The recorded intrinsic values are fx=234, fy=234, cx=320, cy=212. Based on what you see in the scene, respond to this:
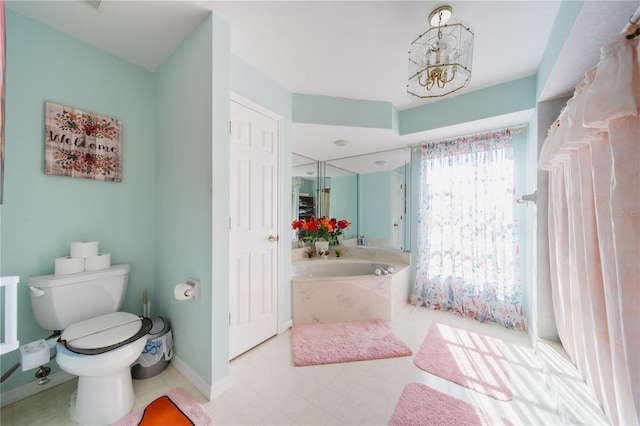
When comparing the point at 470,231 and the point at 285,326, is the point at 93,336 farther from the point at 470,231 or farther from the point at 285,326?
the point at 470,231

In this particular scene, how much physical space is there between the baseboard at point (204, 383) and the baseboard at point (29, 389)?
29.5 inches

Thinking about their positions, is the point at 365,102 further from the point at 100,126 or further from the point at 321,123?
the point at 100,126

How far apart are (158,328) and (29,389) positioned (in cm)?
73

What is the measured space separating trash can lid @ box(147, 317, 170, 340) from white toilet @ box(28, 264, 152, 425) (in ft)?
0.64

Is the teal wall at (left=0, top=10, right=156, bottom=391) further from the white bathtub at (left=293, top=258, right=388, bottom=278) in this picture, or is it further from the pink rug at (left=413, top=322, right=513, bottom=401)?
the pink rug at (left=413, top=322, right=513, bottom=401)

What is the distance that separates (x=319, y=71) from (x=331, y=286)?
82.5 inches

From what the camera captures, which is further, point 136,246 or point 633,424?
point 136,246

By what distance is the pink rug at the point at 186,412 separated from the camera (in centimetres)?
131

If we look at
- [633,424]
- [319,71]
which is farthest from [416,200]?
[633,424]

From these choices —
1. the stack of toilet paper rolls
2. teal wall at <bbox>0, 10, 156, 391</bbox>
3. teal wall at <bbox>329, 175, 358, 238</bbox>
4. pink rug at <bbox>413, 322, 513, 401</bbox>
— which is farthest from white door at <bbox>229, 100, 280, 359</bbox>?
teal wall at <bbox>329, 175, 358, 238</bbox>

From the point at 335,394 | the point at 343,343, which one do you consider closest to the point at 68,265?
the point at 335,394

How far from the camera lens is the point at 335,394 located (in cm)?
154

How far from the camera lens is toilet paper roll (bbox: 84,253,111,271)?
5.28ft

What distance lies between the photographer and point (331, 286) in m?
2.51
